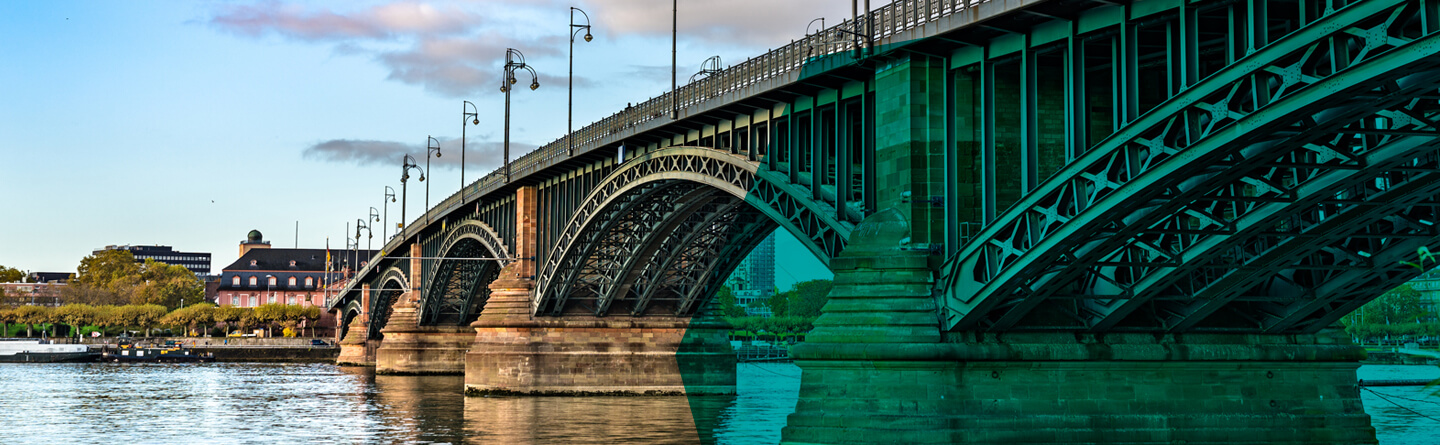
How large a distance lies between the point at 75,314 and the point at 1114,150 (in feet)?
508

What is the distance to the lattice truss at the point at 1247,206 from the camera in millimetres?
21047

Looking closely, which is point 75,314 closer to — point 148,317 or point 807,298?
point 148,317

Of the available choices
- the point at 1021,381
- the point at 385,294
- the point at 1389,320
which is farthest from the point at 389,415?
the point at 1389,320

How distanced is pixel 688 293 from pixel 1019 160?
3345 cm

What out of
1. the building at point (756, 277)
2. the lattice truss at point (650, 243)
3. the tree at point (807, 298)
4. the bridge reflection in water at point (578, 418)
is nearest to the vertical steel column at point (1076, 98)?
the bridge reflection in water at point (578, 418)

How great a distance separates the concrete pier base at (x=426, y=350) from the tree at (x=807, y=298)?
83.8 feet

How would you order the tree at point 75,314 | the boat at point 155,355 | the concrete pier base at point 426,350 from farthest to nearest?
the tree at point 75,314, the boat at point 155,355, the concrete pier base at point 426,350

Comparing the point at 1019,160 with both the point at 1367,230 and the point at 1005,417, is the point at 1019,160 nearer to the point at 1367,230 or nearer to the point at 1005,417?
the point at 1005,417

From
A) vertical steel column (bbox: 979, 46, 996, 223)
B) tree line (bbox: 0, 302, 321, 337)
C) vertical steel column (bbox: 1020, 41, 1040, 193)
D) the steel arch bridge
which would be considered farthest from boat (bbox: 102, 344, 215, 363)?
vertical steel column (bbox: 1020, 41, 1040, 193)

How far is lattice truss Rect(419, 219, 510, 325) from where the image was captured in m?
79.9

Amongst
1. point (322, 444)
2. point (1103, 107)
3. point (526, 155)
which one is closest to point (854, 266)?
point (1103, 107)

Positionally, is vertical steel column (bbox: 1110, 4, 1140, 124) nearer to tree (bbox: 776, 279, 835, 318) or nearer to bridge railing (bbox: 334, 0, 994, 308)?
bridge railing (bbox: 334, 0, 994, 308)

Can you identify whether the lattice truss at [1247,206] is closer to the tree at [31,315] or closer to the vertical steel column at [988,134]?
the vertical steel column at [988,134]

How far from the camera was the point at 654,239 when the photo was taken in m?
57.9
